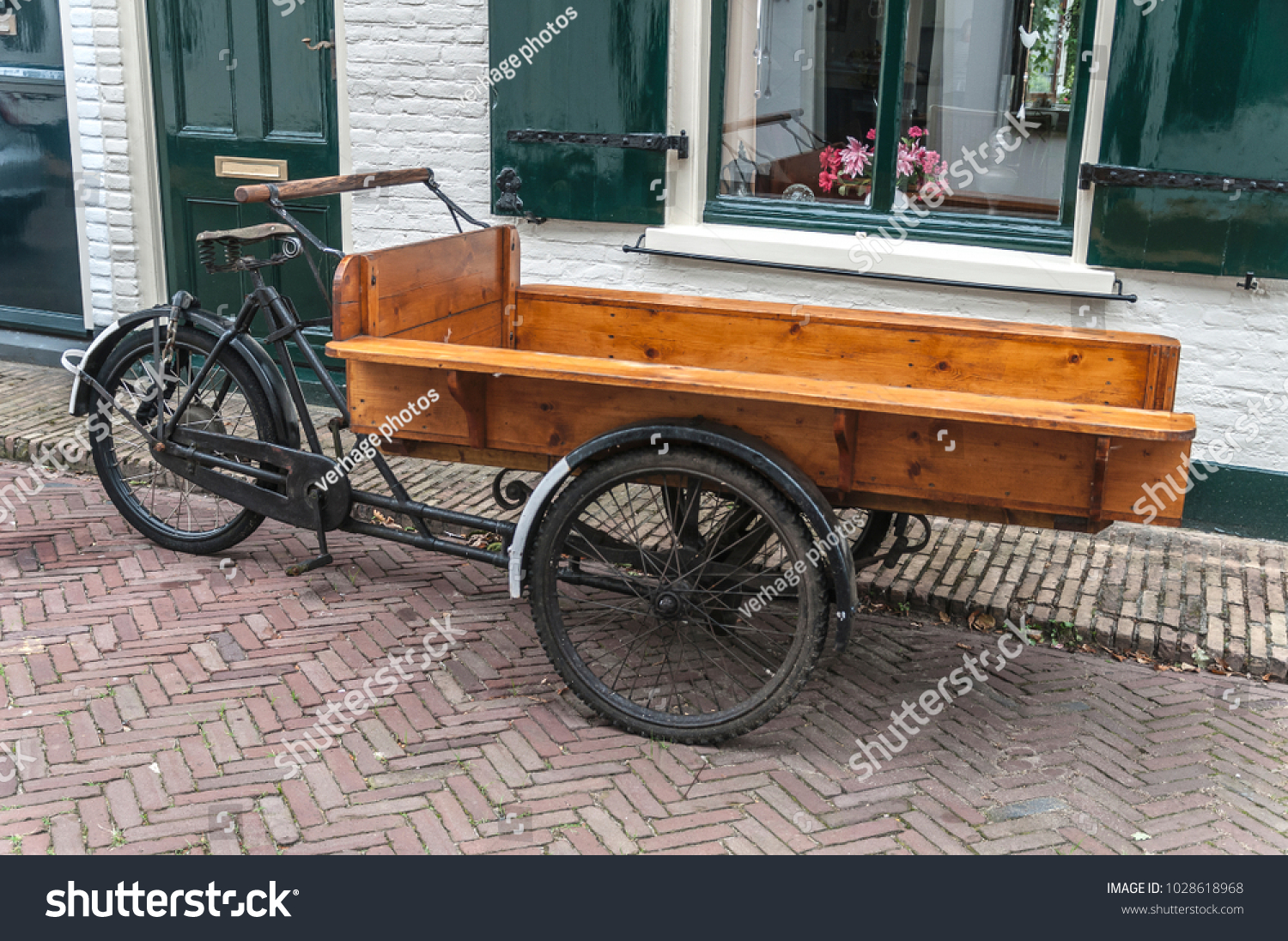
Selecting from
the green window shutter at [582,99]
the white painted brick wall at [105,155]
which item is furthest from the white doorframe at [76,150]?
the green window shutter at [582,99]

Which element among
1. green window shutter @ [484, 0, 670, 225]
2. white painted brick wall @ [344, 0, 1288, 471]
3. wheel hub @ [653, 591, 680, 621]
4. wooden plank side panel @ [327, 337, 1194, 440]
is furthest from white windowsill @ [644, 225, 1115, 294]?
wheel hub @ [653, 591, 680, 621]

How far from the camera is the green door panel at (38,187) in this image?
7.04 metres

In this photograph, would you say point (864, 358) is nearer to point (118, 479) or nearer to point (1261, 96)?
point (1261, 96)

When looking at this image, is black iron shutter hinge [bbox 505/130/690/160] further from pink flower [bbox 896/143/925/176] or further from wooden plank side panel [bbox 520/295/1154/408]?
wooden plank side panel [bbox 520/295/1154/408]

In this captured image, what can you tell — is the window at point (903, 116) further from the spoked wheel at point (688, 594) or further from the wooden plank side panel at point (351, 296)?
the wooden plank side panel at point (351, 296)

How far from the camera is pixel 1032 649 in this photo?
4.42 m

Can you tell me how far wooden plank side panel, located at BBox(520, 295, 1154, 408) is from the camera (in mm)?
3920

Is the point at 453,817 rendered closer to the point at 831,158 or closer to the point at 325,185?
the point at 325,185

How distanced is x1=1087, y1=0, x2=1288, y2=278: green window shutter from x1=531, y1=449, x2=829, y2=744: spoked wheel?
227 cm

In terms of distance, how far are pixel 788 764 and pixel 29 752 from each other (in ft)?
6.78

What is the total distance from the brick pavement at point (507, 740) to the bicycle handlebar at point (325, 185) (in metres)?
1.41
